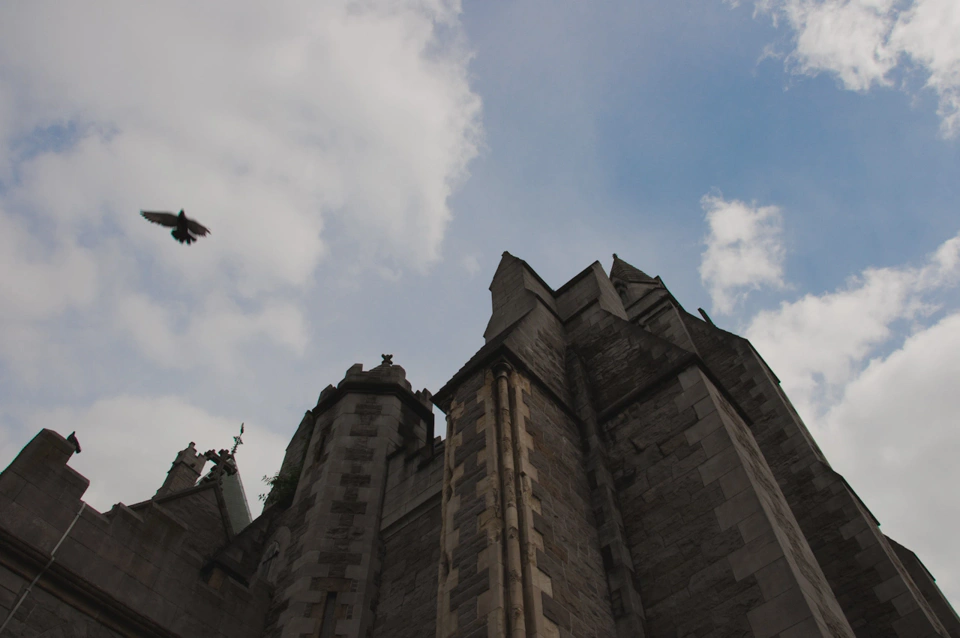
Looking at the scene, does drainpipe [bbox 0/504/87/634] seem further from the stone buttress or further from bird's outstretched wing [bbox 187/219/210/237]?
the stone buttress

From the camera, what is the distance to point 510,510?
6.78 meters

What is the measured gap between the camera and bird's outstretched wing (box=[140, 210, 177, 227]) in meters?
9.43

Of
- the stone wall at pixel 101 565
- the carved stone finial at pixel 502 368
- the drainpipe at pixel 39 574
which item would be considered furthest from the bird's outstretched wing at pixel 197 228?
the carved stone finial at pixel 502 368

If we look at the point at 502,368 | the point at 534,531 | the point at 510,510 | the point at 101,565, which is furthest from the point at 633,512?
the point at 101,565

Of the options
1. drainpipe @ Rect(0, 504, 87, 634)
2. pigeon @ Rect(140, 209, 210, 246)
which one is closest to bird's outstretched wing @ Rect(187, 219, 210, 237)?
pigeon @ Rect(140, 209, 210, 246)

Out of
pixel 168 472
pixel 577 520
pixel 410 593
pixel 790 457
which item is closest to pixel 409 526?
pixel 410 593

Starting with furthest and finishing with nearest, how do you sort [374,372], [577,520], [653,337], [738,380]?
[374,372] → [738,380] → [653,337] → [577,520]

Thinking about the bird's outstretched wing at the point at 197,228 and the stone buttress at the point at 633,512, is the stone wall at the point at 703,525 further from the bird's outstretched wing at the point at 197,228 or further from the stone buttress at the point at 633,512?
the bird's outstretched wing at the point at 197,228

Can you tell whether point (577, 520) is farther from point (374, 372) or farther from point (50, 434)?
point (374, 372)

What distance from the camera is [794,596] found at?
5.74 metres

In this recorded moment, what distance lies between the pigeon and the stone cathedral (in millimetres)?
3117

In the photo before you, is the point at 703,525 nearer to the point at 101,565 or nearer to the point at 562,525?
the point at 562,525

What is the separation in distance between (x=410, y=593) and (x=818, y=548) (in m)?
5.76

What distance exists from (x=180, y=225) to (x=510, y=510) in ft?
20.1
